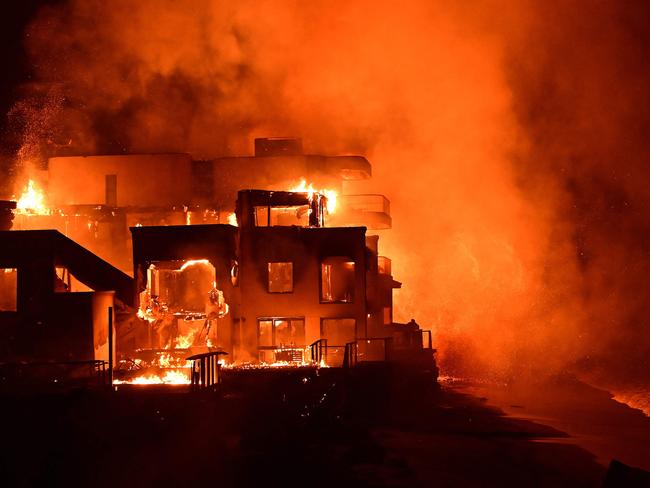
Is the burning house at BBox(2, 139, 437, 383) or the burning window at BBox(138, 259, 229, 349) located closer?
the burning house at BBox(2, 139, 437, 383)

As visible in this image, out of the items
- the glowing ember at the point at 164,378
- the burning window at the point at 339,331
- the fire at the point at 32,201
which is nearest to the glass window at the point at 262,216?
the burning window at the point at 339,331

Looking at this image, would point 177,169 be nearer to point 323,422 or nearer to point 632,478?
point 323,422

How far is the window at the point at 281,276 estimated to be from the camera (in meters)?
41.6

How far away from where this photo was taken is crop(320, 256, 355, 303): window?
4188 cm

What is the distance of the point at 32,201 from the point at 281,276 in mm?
21126

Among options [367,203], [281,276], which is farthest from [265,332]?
[367,203]

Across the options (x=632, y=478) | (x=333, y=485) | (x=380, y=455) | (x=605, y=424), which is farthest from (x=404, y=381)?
(x=632, y=478)

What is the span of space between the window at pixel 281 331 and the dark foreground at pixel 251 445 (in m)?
6.72

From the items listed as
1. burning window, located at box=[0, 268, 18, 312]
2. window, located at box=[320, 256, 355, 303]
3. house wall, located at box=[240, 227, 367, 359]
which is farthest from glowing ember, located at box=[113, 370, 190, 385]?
window, located at box=[320, 256, 355, 303]

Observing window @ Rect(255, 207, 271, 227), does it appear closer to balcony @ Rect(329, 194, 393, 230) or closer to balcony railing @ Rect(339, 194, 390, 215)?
balcony @ Rect(329, 194, 393, 230)

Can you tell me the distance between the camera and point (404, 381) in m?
39.7

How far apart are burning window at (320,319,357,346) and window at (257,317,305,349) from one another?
1314 millimetres

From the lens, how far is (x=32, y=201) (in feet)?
177

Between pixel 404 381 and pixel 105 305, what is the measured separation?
568 inches
